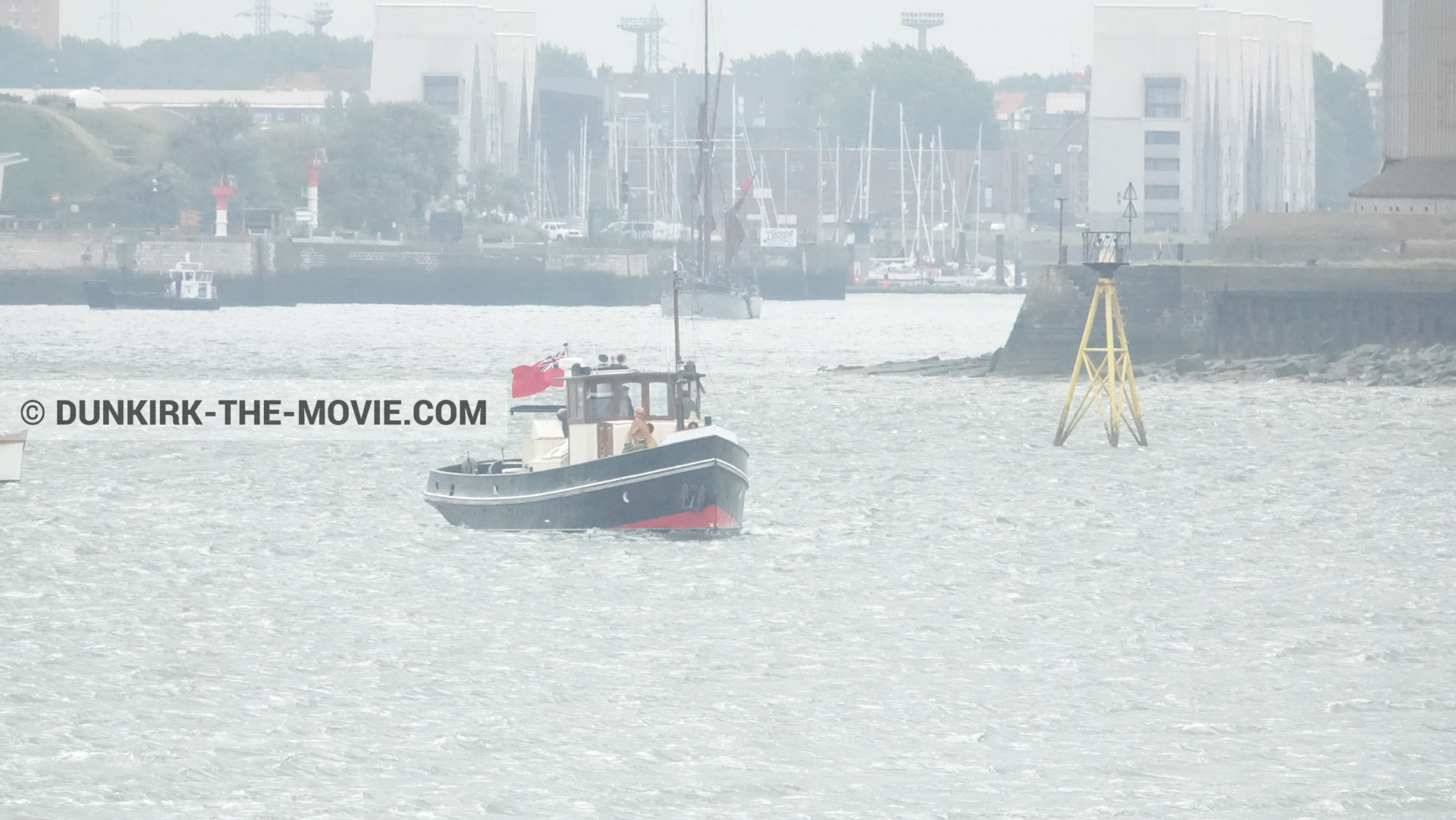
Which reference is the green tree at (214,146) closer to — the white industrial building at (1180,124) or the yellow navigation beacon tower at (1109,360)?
the white industrial building at (1180,124)

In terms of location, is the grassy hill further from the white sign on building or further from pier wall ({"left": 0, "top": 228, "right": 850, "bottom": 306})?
the white sign on building

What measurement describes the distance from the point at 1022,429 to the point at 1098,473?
1040 cm

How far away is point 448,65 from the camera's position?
7269 inches

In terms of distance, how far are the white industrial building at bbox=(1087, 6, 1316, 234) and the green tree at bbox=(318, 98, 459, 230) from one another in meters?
49.0

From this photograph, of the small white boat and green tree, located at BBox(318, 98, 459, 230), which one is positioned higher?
green tree, located at BBox(318, 98, 459, 230)

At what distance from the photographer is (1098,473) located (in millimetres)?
45500

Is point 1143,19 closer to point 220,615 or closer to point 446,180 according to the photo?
point 446,180

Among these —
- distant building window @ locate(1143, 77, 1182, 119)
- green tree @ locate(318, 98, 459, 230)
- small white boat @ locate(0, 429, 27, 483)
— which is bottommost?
small white boat @ locate(0, 429, 27, 483)

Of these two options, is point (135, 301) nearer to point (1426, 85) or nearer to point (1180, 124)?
point (1426, 85)

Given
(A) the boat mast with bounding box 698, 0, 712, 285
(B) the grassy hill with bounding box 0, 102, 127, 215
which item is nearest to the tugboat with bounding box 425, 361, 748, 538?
(A) the boat mast with bounding box 698, 0, 712, 285

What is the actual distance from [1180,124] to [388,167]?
58.8 metres

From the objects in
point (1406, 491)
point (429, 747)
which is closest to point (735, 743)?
point (429, 747)

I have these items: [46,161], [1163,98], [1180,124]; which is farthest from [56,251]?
[1180,124]

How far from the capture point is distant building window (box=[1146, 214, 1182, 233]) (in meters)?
185
